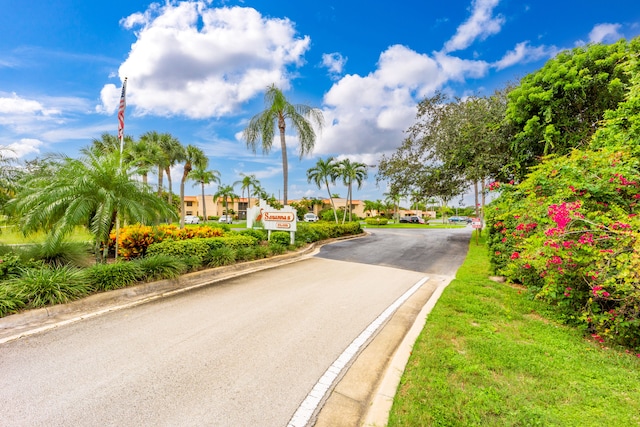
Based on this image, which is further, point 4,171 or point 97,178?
point 4,171

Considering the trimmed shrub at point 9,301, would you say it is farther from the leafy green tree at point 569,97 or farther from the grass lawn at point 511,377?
the leafy green tree at point 569,97

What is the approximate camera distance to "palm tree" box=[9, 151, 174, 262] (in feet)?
20.1

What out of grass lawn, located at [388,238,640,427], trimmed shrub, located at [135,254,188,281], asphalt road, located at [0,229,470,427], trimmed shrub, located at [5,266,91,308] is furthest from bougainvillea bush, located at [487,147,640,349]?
trimmed shrub, located at [5,266,91,308]

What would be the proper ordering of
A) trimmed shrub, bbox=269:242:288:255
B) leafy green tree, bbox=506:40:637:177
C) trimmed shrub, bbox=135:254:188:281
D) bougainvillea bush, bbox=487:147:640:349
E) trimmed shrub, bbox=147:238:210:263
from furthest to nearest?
trimmed shrub, bbox=269:242:288:255
leafy green tree, bbox=506:40:637:177
trimmed shrub, bbox=147:238:210:263
trimmed shrub, bbox=135:254:188:281
bougainvillea bush, bbox=487:147:640:349

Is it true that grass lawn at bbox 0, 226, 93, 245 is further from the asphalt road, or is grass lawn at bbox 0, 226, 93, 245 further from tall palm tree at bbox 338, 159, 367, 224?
tall palm tree at bbox 338, 159, 367, 224

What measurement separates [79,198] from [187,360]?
5227 millimetres

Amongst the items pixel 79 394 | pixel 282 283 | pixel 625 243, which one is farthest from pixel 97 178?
pixel 625 243

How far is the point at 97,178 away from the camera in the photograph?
6.54 meters

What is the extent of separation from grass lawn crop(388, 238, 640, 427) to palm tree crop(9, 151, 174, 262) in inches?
262

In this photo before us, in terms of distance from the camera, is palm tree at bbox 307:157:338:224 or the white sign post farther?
palm tree at bbox 307:157:338:224

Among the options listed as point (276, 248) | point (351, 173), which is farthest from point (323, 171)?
point (276, 248)

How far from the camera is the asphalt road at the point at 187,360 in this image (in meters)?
2.49

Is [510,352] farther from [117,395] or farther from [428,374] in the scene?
[117,395]

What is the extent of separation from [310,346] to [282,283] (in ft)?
10.7
